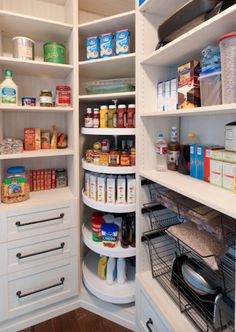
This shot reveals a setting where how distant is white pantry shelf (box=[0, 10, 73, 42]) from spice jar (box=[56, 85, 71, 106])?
1.24 ft

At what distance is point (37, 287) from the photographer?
151 centimetres

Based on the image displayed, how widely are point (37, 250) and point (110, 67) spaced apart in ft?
4.47

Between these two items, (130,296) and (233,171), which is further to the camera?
(130,296)

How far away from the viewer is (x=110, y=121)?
1.47 m

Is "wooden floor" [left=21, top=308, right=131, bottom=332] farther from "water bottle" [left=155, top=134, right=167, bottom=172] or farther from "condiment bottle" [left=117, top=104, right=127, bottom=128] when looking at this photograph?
"condiment bottle" [left=117, top=104, right=127, bottom=128]

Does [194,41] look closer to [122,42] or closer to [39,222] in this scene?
[122,42]

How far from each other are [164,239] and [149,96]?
35.8 inches

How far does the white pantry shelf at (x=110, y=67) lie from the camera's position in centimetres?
143

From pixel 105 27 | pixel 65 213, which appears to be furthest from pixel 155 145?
pixel 105 27

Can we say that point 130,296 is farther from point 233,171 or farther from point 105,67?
point 105,67

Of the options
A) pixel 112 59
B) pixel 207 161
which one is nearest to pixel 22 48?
pixel 112 59

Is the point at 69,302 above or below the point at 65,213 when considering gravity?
below

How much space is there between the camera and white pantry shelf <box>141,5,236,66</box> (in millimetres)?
758

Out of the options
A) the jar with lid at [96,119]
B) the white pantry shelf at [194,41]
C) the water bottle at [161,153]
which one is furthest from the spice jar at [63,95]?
the water bottle at [161,153]
